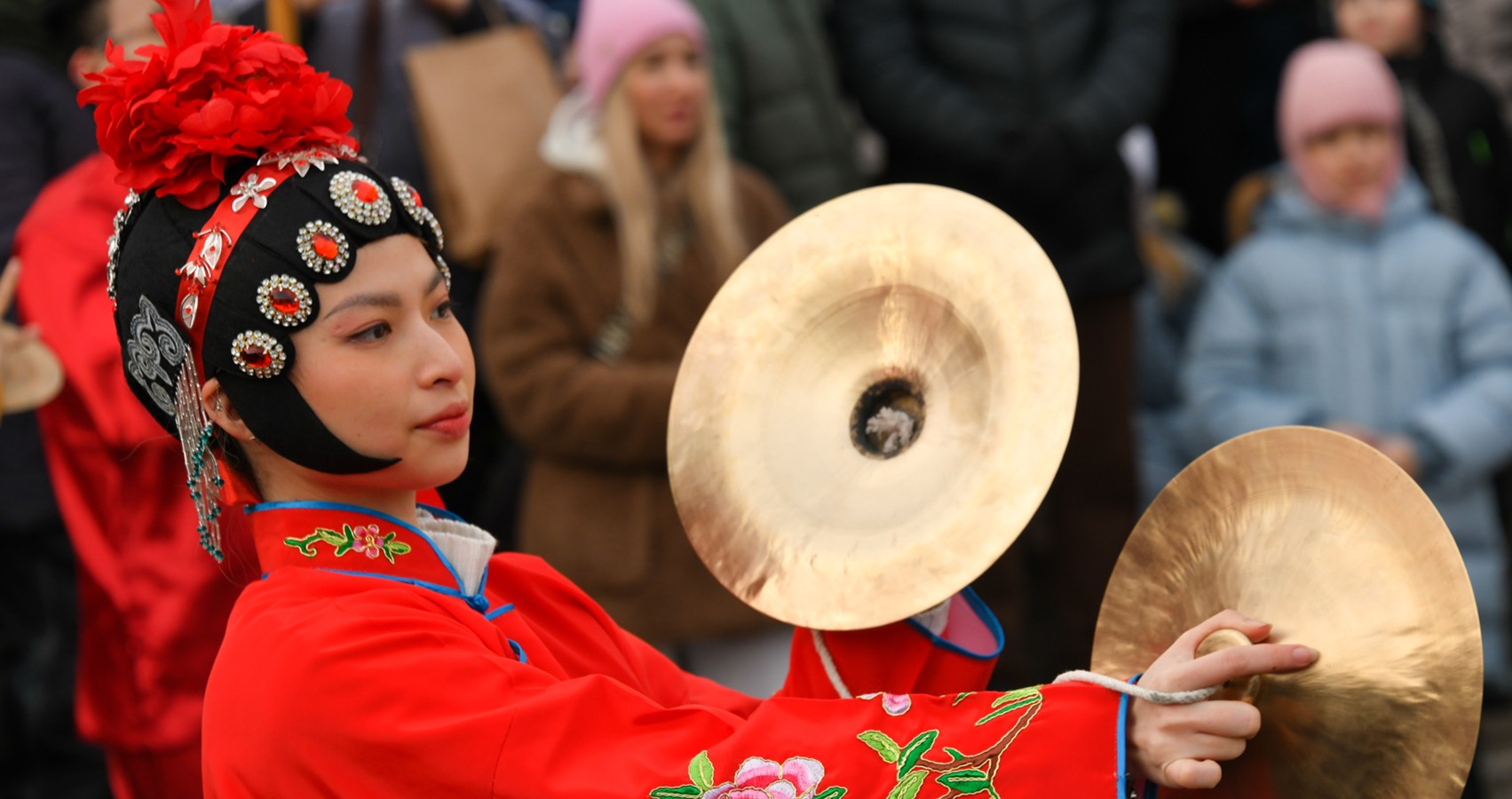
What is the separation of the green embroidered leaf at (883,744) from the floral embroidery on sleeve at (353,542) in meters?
0.69

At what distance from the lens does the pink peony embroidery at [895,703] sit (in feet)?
6.77

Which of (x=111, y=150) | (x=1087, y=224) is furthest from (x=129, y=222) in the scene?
(x=1087, y=224)

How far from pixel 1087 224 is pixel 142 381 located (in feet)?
10.8

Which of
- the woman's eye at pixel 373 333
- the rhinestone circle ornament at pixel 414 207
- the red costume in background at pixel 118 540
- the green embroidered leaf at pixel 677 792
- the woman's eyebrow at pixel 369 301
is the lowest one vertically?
the red costume in background at pixel 118 540

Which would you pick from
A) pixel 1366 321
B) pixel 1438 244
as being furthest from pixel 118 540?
pixel 1438 244

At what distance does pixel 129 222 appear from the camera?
236 cm

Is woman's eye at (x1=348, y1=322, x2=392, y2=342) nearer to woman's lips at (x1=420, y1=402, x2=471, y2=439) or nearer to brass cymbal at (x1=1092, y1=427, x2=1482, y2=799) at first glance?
woman's lips at (x1=420, y1=402, x2=471, y2=439)

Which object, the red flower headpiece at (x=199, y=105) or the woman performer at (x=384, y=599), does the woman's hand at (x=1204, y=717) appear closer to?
the woman performer at (x=384, y=599)

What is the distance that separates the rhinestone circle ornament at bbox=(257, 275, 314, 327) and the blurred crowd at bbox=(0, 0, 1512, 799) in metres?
1.71

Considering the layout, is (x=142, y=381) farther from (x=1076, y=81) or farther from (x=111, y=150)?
(x=1076, y=81)

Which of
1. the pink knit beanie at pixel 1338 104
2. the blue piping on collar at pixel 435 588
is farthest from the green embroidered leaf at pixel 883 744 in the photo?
the pink knit beanie at pixel 1338 104

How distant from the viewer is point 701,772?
2.02 metres

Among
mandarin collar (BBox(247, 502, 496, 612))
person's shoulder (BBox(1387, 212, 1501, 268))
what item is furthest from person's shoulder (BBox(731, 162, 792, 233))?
mandarin collar (BBox(247, 502, 496, 612))

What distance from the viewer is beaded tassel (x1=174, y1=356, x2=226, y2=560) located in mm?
2328
